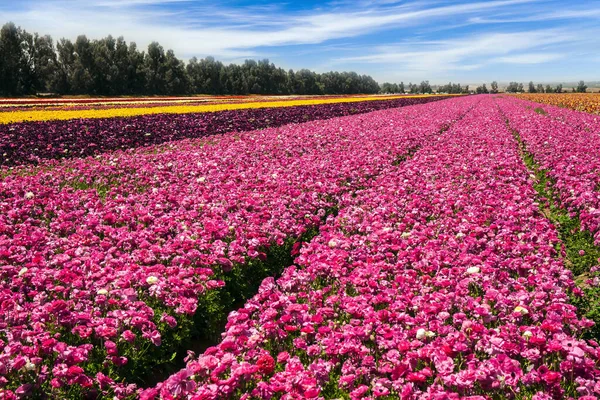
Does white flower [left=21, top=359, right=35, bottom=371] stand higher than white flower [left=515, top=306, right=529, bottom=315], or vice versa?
white flower [left=515, top=306, right=529, bottom=315]

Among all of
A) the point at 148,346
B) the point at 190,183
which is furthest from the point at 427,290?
the point at 190,183

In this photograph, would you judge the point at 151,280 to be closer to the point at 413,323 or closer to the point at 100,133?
the point at 413,323

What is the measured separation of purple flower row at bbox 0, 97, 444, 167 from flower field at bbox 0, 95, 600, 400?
6.11 metres

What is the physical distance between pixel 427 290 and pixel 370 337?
1.15m

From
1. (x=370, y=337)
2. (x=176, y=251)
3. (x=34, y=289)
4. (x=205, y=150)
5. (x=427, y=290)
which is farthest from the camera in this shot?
(x=205, y=150)

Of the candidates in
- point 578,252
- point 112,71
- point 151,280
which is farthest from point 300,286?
point 112,71

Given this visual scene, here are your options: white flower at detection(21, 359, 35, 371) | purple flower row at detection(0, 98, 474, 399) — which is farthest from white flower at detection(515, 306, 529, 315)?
white flower at detection(21, 359, 35, 371)

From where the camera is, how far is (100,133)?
20.7 meters

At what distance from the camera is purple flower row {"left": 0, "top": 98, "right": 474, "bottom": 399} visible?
4.11 m

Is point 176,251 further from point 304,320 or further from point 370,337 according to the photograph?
point 370,337

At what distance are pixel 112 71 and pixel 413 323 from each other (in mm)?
85375

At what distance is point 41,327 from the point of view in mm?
4258

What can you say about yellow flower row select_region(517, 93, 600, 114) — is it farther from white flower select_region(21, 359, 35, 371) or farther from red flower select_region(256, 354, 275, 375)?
white flower select_region(21, 359, 35, 371)

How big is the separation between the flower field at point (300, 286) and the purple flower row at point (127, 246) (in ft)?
0.09
